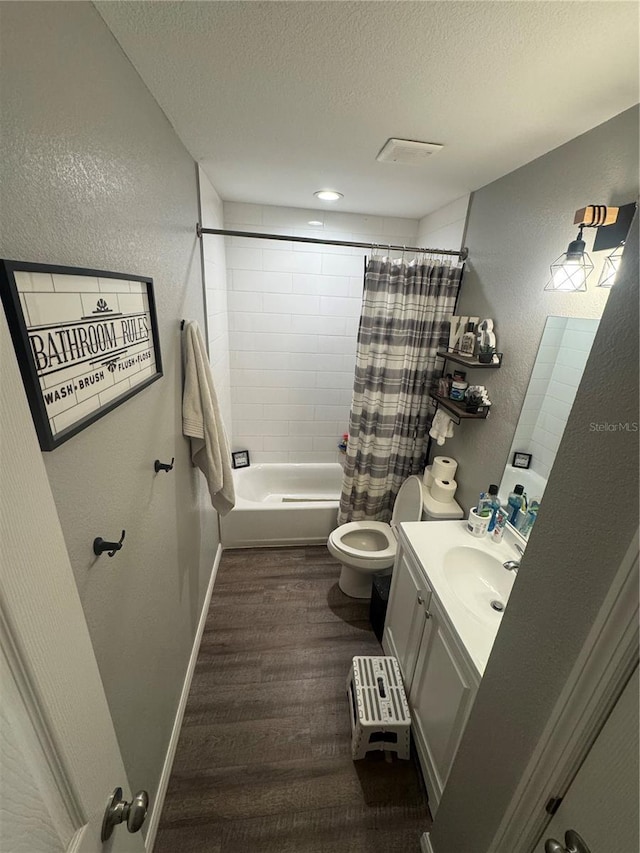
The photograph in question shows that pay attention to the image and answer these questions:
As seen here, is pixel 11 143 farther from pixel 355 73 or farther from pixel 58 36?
pixel 355 73

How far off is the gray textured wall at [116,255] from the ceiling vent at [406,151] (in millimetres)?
882

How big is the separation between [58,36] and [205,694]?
7.84 feet

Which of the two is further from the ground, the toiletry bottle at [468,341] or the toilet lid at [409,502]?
the toiletry bottle at [468,341]

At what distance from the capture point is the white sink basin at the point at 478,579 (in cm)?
137

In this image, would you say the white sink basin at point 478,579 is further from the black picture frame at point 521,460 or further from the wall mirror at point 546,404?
the black picture frame at point 521,460

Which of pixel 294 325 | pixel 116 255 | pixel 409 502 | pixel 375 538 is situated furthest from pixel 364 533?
pixel 116 255

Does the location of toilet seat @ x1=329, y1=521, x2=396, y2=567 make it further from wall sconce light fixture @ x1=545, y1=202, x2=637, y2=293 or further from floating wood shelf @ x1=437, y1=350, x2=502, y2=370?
wall sconce light fixture @ x1=545, y1=202, x2=637, y2=293

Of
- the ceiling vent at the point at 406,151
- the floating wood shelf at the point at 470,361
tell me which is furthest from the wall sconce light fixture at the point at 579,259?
the ceiling vent at the point at 406,151

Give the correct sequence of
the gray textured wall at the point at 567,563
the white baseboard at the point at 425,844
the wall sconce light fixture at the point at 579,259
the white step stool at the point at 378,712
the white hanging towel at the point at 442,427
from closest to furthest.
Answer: the gray textured wall at the point at 567,563 → the wall sconce light fixture at the point at 579,259 → the white baseboard at the point at 425,844 → the white step stool at the point at 378,712 → the white hanging towel at the point at 442,427

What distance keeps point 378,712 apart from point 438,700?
0.31 metres

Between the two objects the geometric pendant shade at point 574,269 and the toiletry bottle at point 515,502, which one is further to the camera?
the toiletry bottle at point 515,502

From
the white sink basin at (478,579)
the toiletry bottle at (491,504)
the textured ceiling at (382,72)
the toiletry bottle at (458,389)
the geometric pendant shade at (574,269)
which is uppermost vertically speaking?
the textured ceiling at (382,72)

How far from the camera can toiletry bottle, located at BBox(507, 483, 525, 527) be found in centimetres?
154

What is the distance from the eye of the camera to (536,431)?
1.50m
